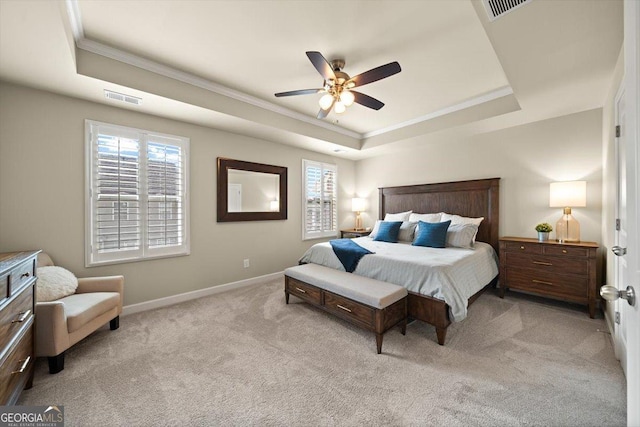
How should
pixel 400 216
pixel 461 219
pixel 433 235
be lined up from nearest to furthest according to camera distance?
pixel 433 235 → pixel 461 219 → pixel 400 216

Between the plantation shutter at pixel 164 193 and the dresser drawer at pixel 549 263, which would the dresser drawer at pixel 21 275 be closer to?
the plantation shutter at pixel 164 193

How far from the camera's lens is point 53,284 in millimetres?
2211

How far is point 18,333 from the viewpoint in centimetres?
152

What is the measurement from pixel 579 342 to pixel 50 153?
5401 millimetres

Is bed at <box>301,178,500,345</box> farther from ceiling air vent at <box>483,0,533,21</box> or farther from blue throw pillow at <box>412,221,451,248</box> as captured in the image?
ceiling air vent at <box>483,0,533,21</box>

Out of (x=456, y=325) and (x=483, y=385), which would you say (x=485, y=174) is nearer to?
(x=456, y=325)

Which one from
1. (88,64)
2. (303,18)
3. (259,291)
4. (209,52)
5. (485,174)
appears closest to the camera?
(303,18)

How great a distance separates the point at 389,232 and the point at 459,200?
A: 4.38 feet

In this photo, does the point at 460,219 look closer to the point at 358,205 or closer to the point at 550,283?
the point at 550,283

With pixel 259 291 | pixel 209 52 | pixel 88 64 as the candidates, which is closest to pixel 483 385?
pixel 259 291

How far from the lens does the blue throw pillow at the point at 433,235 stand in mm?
3498

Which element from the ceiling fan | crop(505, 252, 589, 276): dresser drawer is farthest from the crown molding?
crop(505, 252, 589, 276): dresser drawer

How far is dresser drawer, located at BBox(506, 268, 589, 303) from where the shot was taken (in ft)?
9.30

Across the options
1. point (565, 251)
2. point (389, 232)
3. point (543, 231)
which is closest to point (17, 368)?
point (389, 232)
